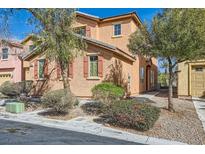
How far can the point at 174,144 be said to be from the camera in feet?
21.4

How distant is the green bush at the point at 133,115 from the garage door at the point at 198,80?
9.94 meters

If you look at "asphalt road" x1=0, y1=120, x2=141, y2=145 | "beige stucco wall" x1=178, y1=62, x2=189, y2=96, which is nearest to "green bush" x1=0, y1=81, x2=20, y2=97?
"asphalt road" x1=0, y1=120, x2=141, y2=145

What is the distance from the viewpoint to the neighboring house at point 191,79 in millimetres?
16719

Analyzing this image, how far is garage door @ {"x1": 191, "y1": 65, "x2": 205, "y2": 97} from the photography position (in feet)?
54.7

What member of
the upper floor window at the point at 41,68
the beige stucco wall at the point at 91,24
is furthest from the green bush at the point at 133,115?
the beige stucco wall at the point at 91,24

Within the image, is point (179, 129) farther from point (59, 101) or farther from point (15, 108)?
point (15, 108)

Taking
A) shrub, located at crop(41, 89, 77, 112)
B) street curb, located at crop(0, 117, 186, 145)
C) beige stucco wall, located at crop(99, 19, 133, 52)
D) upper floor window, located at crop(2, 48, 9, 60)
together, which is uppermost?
beige stucco wall, located at crop(99, 19, 133, 52)

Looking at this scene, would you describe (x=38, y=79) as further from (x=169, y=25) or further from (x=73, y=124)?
(x=169, y=25)

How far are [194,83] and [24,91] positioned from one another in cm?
1372

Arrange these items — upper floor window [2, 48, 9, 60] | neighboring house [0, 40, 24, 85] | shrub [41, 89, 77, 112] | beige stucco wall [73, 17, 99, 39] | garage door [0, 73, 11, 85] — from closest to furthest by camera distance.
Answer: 1. shrub [41, 89, 77, 112]
2. beige stucco wall [73, 17, 99, 39]
3. neighboring house [0, 40, 24, 85]
4. garage door [0, 73, 11, 85]
5. upper floor window [2, 48, 9, 60]

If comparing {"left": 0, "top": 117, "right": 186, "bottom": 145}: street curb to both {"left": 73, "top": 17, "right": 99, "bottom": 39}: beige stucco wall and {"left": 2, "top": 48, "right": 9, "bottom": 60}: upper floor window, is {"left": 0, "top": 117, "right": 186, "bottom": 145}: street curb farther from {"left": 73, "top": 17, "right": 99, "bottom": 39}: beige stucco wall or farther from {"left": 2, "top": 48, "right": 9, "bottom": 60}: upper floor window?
{"left": 2, "top": 48, "right": 9, "bottom": 60}: upper floor window

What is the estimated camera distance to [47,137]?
6.86 meters
